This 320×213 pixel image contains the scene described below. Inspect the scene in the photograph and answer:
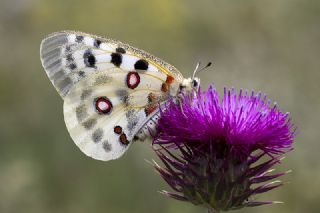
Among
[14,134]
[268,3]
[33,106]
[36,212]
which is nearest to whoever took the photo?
[36,212]

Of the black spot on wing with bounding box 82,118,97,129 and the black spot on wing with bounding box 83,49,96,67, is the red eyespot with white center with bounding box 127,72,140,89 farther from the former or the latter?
the black spot on wing with bounding box 82,118,97,129

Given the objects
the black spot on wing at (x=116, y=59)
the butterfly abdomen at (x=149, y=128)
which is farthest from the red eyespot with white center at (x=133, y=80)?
the butterfly abdomen at (x=149, y=128)

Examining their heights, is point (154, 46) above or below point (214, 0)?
below

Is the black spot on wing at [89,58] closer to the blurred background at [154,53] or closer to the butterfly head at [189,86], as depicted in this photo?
the butterfly head at [189,86]

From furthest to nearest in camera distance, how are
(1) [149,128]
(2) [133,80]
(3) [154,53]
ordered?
(3) [154,53] < (2) [133,80] < (1) [149,128]

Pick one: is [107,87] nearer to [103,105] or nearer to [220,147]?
[103,105]

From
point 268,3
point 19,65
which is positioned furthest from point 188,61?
point 19,65

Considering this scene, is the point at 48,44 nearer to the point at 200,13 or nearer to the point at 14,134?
the point at 14,134

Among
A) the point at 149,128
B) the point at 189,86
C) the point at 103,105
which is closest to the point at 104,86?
the point at 103,105
